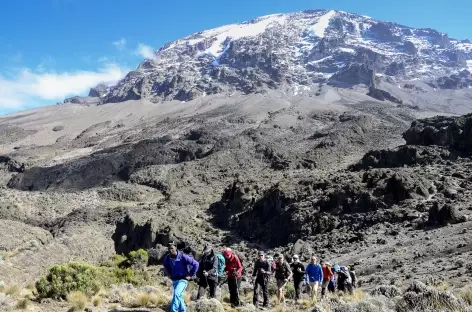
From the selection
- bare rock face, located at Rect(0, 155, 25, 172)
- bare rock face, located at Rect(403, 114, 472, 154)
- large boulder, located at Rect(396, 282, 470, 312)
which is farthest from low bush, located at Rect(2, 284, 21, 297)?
bare rock face, located at Rect(0, 155, 25, 172)

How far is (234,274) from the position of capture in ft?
36.1

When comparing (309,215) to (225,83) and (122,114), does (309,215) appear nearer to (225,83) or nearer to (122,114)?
(122,114)

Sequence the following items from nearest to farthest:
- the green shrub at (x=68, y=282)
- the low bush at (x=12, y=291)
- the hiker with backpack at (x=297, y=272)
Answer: the low bush at (x=12, y=291) < the green shrub at (x=68, y=282) < the hiker with backpack at (x=297, y=272)

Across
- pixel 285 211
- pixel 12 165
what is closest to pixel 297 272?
pixel 285 211

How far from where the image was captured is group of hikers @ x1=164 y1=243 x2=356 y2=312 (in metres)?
Result: 8.70

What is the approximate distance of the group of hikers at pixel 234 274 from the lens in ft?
28.6

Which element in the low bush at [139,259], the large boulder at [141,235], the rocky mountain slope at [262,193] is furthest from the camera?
the large boulder at [141,235]

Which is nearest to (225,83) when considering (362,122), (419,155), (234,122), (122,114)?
(122,114)

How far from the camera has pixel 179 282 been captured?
8.62 m

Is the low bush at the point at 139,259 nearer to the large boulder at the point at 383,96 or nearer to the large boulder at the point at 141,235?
the large boulder at the point at 141,235

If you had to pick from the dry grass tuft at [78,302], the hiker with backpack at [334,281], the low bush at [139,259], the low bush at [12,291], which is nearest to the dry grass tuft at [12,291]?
the low bush at [12,291]

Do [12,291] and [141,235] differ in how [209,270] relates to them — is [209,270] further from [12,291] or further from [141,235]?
[141,235]

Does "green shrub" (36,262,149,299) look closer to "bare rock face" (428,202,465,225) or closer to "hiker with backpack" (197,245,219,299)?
"hiker with backpack" (197,245,219,299)

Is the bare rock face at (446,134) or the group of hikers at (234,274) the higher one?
the bare rock face at (446,134)
